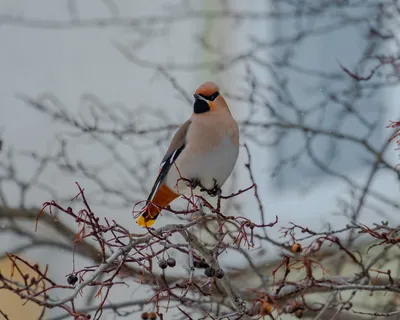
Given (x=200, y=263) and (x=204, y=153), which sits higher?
(x=204, y=153)

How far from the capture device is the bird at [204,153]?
3.38ft

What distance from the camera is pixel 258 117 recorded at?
7.88ft

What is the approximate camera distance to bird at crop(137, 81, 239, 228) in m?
1.03

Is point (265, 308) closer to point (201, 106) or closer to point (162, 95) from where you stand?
point (201, 106)

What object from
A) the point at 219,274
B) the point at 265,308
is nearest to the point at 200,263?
the point at 219,274

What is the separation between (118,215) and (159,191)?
143cm

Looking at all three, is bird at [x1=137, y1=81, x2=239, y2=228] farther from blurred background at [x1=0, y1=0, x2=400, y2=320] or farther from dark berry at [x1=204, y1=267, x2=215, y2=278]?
blurred background at [x1=0, y1=0, x2=400, y2=320]

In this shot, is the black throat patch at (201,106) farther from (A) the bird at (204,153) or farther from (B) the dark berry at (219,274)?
(B) the dark berry at (219,274)

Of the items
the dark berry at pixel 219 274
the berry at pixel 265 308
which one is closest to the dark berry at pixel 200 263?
the dark berry at pixel 219 274

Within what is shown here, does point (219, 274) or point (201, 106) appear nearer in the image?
point (219, 274)

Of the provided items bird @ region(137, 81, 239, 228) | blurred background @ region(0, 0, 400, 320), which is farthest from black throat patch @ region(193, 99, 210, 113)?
blurred background @ region(0, 0, 400, 320)

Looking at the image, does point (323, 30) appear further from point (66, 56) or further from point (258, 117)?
point (66, 56)

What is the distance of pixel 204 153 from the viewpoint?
1046 mm

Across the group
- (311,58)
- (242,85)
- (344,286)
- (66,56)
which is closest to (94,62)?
(66,56)
